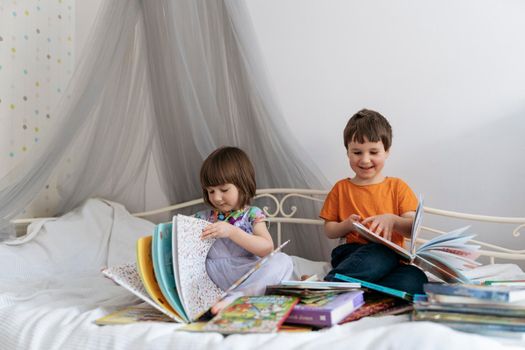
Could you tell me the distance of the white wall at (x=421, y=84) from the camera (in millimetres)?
2076

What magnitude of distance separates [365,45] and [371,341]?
1519 mm

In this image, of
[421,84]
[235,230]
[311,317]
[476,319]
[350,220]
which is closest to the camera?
[476,319]

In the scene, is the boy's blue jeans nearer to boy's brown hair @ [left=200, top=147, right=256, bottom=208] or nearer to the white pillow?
boy's brown hair @ [left=200, top=147, right=256, bottom=208]

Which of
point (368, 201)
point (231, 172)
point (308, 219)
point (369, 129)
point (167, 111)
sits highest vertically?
point (167, 111)

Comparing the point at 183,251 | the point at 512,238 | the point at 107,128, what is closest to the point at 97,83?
the point at 107,128

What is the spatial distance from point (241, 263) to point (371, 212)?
0.49 metres

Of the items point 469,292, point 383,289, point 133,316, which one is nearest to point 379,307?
point 383,289

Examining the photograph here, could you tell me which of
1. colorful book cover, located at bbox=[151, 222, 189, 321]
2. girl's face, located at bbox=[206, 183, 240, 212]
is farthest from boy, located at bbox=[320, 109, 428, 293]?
colorful book cover, located at bbox=[151, 222, 189, 321]

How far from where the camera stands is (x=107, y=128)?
222 centimetres

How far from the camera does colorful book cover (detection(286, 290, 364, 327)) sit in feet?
3.86

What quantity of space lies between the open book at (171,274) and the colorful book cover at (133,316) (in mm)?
37

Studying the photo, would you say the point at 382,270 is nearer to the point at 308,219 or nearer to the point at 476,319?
the point at 476,319

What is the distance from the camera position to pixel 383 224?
5.31ft

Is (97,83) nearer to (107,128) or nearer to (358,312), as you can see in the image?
(107,128)
